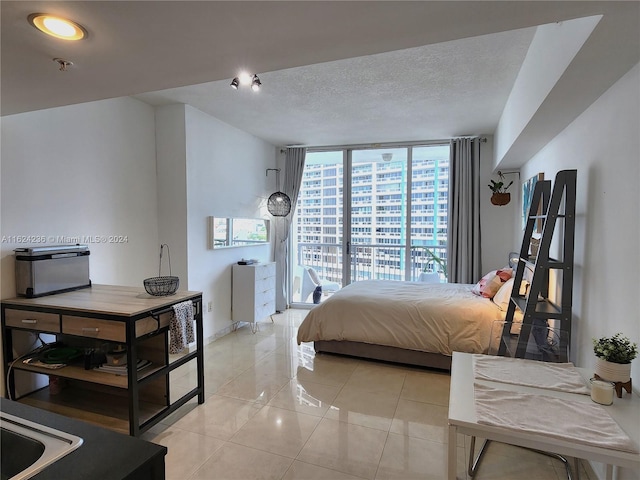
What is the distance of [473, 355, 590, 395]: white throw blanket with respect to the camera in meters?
1.58

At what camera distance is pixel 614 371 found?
4.71 feet

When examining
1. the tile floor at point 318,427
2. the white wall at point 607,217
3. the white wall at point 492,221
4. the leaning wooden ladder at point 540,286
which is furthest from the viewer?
the white wall at point 492,221

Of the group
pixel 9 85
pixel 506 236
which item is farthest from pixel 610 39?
pixel 506 236

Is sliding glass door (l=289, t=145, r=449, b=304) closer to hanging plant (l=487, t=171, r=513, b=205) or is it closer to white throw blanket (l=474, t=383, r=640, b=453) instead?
hanging plant (l=487, t=171, r=513, b=205)

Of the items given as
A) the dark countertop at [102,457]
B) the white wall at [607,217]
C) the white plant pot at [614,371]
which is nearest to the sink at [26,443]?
the dark countertop at [102,457]

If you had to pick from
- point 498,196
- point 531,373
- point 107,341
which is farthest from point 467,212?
point 107,341

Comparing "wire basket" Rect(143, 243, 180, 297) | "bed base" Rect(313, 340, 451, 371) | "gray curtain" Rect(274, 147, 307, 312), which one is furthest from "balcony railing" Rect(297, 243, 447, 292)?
"wire basket" Rect(143, 243, 180, 297)

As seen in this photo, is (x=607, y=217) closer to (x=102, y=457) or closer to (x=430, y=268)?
(x=102, y=457)

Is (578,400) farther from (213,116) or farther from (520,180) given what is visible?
(213,116)

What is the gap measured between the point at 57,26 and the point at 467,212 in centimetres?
455

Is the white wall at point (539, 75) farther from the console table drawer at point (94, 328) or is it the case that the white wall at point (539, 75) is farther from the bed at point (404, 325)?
the console table drawer at point (94, 328)

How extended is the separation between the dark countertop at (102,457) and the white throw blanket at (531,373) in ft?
4.81

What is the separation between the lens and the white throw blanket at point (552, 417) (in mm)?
1199

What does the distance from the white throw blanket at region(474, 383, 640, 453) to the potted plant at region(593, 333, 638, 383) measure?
6.0 inches
